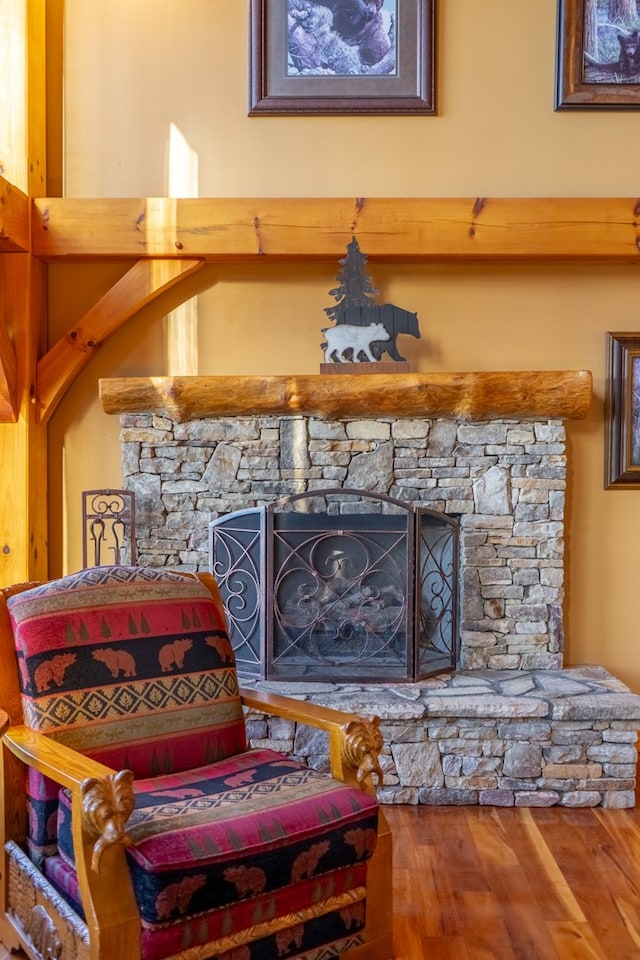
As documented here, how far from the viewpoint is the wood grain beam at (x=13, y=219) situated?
10.6 ft

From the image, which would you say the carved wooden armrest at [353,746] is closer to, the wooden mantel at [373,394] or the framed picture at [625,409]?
the wooden mantel at [373,394]

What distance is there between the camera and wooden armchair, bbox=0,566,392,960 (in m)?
1.66

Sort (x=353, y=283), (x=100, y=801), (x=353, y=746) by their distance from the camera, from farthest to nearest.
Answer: (x=353, y=283), (x=353, y=746), (x=100, y=801)

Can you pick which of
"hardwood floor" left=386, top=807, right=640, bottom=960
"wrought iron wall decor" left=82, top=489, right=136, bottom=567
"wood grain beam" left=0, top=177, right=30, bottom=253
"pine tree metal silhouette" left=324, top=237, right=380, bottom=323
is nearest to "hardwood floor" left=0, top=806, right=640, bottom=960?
"hardwood floor" left=386, top=807, right=640, bottom=960

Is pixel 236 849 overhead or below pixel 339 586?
below

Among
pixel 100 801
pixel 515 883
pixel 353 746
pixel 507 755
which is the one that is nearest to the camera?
pixel 100 801

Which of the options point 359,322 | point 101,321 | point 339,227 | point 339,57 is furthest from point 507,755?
point 339,57

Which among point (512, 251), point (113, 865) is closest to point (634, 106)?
point (512, 251)

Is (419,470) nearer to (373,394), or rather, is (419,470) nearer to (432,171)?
(373,394)

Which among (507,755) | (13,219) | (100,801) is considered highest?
(13,219)

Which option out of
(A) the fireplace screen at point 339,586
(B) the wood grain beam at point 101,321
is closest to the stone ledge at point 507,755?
(A) the fireplace screen at point 339,586

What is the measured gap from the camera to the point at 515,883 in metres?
2.49

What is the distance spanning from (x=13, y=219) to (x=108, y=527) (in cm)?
A: 130

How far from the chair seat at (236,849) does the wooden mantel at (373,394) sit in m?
1.69
